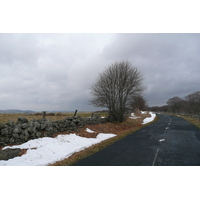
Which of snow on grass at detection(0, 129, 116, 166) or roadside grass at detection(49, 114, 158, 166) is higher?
snow on grass at detection(0, 129, 116, 166)

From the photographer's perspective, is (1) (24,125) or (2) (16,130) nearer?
(2) (16,130)

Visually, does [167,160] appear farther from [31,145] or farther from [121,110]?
[121,110]

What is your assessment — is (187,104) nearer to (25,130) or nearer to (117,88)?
(117,88)

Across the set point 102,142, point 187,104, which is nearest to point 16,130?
point 102,142

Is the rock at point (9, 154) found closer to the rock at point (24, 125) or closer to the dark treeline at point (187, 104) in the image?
the rock at point (24, 125)

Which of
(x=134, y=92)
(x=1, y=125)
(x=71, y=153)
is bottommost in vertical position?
(x=71, y=153)

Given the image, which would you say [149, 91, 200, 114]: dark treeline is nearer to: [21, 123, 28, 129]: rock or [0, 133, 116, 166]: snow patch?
[0, 133, 116, 166]: snow patch

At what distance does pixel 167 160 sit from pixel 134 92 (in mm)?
17164

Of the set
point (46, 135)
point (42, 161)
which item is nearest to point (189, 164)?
point (42, 161)

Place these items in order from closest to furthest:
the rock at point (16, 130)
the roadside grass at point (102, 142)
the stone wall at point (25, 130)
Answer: the roadside grass at point (102, 142) → the stone wall at point (25, 130) → the rock at point (16, 130)

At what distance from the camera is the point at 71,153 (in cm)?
820

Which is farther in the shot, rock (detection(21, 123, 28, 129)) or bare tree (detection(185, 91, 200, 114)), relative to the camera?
bare tree (detection(185, 91, 200, 114))

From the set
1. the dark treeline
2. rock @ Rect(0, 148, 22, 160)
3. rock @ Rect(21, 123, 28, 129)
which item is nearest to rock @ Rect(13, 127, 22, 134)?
rock @ Rect(21, 123, 28, 129)

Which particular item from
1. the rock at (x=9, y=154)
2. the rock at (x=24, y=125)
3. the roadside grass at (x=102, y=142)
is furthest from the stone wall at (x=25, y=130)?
the roadside grass at (x=102, y=142)
